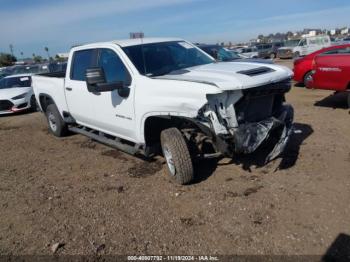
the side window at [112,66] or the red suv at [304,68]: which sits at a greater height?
the side window at [112,66]

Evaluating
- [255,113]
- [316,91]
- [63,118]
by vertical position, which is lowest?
[316,91]

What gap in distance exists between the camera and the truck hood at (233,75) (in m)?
4.11

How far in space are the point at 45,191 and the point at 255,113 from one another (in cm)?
325

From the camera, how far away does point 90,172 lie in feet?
19.2

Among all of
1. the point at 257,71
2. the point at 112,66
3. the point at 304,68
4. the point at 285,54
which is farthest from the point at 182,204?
the point at 285,54

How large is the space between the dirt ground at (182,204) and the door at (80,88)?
808mm

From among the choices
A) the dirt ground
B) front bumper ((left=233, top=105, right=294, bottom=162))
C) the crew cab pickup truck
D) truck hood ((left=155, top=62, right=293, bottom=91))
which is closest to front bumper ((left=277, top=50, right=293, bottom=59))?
the crew cab pickup truck

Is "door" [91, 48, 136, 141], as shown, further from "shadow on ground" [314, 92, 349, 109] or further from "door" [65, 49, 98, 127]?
"shadow on ground" [314, 92, 349, 109]

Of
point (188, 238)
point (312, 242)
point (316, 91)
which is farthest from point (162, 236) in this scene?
point (316, 91)

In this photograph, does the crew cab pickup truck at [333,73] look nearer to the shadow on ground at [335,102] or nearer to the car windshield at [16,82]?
the shadow on ground at [335,102]

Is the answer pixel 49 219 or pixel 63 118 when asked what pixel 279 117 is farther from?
pixel 63 118

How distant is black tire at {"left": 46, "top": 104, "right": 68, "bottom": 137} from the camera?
7984 mm

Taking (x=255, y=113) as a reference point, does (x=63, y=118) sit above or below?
below

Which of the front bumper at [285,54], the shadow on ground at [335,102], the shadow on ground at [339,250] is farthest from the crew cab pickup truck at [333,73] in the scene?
the front bumper at [285,54]
